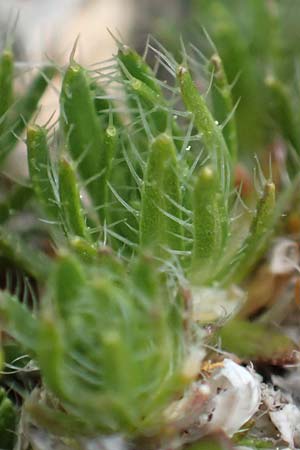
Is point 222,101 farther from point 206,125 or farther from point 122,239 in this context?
point 122,239

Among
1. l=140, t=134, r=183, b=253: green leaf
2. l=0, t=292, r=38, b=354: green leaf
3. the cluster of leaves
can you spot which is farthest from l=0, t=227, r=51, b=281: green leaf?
l=0, t=292, r=38, b=354: green leaf

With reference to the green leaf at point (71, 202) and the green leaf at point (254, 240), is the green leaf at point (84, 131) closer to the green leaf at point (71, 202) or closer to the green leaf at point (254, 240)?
the green leaf at point (71, 202)

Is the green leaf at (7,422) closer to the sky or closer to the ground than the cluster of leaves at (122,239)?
closer to the ground

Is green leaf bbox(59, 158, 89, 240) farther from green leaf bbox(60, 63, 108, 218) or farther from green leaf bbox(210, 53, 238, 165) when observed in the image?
green leaf bbox(210, 53, 238, 165)

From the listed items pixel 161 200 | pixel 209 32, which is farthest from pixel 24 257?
pixel 209 32

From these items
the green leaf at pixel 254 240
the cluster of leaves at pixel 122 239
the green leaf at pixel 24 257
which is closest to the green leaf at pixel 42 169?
the cluster of leaves at pixel 122 239

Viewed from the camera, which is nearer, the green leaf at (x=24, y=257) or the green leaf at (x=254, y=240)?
the green leaf at (x=254, y=240)

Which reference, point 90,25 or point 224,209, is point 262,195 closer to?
point 224,209

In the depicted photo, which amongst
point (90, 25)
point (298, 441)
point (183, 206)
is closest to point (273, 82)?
point (183, 206)
